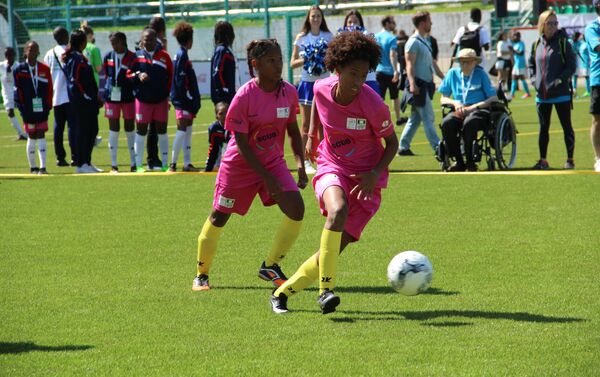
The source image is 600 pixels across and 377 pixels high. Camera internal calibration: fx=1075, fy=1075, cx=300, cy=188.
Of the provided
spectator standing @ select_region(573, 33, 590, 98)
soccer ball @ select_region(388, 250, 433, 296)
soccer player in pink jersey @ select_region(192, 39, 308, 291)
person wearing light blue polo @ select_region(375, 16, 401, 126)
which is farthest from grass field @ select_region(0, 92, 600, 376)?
person wearing light blue polo @ select_region(375, 16, 401, 126)

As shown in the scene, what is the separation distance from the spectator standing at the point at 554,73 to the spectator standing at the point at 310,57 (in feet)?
9.96

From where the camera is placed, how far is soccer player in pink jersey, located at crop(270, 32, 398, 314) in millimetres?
7082

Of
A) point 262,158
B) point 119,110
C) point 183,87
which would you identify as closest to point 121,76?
point 119,110

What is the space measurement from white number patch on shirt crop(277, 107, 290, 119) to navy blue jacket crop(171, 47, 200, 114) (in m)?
8.38

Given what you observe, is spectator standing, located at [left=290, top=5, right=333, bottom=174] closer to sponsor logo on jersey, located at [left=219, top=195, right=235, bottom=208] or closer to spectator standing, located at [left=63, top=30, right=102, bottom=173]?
spectator standing, located at [left=63, top=30, right=102, bottom=173]

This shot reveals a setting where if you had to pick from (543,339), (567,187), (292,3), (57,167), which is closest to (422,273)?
(543,339)

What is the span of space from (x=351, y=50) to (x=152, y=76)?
938cm

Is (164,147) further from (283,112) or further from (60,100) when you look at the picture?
(283,112)

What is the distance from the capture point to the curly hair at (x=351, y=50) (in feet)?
23.2

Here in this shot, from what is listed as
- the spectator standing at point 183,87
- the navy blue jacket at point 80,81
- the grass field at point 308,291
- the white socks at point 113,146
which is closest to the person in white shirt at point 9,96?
the navy blue jacket at point 80,81

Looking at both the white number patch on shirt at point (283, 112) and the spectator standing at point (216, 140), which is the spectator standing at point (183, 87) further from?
the white number patch on shirt at point (283, 112)

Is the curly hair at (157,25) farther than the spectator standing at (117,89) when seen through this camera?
Yes

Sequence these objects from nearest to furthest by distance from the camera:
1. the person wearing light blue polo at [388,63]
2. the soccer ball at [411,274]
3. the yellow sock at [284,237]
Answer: the soccer ball at [411,274]
the yellow sock at [284,237]
the person wearing light blue polo at [388,63]

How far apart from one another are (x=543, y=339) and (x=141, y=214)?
6.85m
